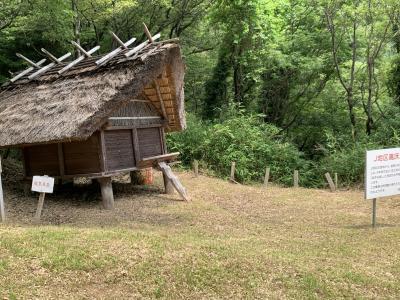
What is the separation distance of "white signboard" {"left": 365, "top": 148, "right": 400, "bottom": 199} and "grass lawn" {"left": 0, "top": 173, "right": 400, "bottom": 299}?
921 mm

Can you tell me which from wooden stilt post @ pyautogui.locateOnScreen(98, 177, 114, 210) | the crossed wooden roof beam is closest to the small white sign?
wooden stilt post @ pyautogui.locateOnScreen(98, 177, 114, 210)

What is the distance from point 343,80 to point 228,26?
7.43 m

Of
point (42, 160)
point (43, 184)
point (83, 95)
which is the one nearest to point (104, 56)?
point (83, 95)

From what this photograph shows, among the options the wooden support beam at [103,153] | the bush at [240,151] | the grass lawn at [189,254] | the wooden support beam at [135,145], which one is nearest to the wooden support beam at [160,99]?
the wooden support beam at [135,145]

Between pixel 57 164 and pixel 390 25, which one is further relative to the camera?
pixel 390 25

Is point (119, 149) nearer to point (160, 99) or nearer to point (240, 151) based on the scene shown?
point (160, 99)

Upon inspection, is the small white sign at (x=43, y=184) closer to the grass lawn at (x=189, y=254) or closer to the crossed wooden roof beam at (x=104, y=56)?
the grass lawn at (x=189, y=254)

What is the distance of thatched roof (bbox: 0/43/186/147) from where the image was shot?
10766mm

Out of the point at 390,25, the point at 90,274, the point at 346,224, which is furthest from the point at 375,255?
the point at 390,25

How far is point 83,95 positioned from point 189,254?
6.18 meters

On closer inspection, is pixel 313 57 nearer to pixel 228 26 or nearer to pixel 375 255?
pixel 228 26

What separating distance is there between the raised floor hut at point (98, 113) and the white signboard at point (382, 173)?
5.51 meters

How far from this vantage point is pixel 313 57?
24.7 meters

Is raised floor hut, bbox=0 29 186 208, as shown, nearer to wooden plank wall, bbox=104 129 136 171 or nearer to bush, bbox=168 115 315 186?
wooden plank wall, bbox=104 129 136 171
